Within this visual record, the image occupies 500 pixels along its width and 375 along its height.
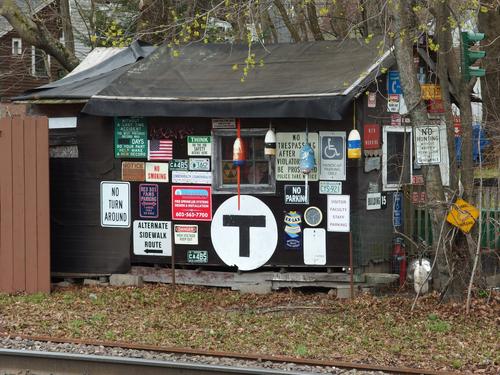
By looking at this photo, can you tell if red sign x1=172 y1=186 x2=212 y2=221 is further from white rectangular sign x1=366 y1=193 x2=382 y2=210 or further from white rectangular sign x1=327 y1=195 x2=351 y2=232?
white rectangular sign x1=366 y1=193 x2=382 y2=210

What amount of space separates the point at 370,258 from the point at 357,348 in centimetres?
344

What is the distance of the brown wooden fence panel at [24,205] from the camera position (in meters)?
12.6

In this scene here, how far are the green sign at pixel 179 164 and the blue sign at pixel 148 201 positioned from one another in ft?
1.33

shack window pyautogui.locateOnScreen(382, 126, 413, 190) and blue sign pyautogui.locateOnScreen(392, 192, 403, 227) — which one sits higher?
shack window pyautogui.locateOnScreen(382, 126, 413, 190)

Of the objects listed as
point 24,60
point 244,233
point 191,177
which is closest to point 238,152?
point 191,177

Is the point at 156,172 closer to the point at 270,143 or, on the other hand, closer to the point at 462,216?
the point at 270,143

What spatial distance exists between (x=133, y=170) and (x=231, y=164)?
1535 mm

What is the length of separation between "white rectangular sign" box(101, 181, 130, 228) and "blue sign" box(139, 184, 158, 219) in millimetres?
214

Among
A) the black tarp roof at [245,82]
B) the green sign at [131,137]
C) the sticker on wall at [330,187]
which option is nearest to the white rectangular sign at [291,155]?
the sticker on wall at [330,187]

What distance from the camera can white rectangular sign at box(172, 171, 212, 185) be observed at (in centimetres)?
1278

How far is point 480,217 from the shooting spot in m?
10.9

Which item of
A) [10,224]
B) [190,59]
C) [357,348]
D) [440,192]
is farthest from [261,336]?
[190,59]

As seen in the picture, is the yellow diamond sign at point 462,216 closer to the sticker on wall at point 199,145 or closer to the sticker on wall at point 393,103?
the sticker on wall at point 393,103

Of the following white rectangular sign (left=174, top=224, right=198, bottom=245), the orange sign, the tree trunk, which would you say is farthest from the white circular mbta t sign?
the tree trunk
